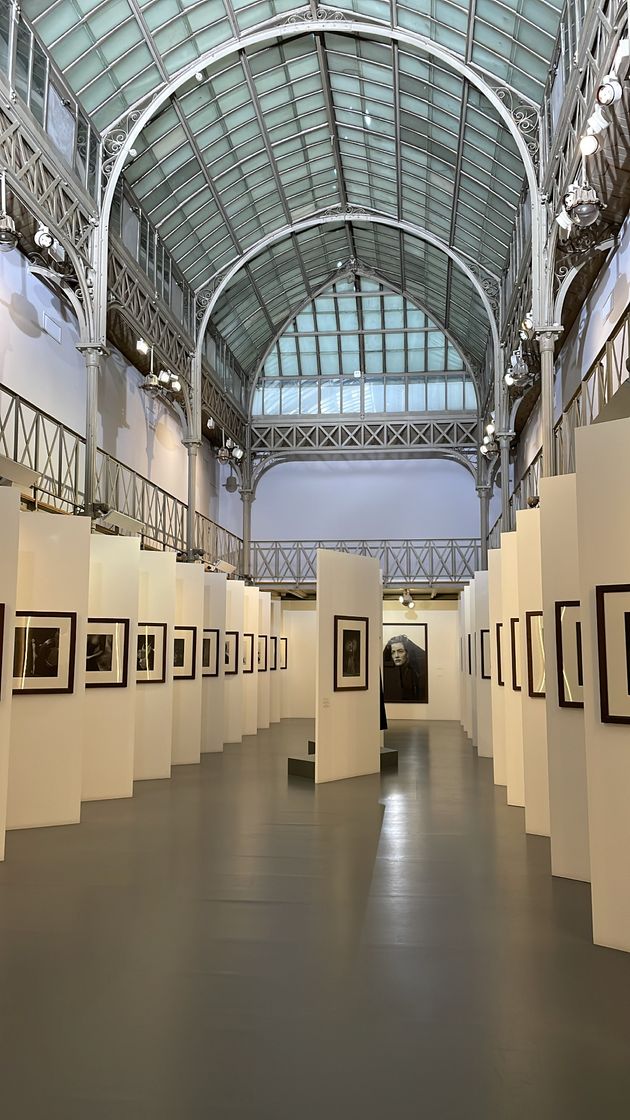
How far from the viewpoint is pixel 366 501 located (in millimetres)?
33625

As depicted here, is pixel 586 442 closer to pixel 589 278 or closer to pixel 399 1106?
pixel 399 1106

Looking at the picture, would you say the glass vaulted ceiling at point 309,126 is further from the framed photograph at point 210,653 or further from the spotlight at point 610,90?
the framed photograph at point 210,653

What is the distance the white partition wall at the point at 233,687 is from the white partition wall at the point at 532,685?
11732 mm

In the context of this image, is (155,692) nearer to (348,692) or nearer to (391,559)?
(348,692)

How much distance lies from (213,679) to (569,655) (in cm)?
1194

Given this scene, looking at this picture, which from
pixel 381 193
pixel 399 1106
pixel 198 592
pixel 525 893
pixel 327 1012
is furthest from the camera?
pixel 381 193

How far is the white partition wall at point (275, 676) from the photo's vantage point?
2895 cm

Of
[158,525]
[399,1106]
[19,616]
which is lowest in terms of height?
[399,1106]

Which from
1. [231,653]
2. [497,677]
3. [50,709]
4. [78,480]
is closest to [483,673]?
[497,677]

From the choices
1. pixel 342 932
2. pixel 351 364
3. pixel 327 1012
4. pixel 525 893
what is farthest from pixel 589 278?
pixel 351 364

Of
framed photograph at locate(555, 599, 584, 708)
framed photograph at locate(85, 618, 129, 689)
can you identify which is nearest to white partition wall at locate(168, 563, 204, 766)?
framed photograph at locate(85, 618, 129, 689)

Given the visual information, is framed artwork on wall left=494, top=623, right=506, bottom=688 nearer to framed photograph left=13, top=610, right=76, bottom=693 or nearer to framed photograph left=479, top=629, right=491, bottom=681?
framed photograph left=479, top=629, right=491, bottom=681

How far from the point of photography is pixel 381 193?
2538 cm

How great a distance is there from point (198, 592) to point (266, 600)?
913cm
